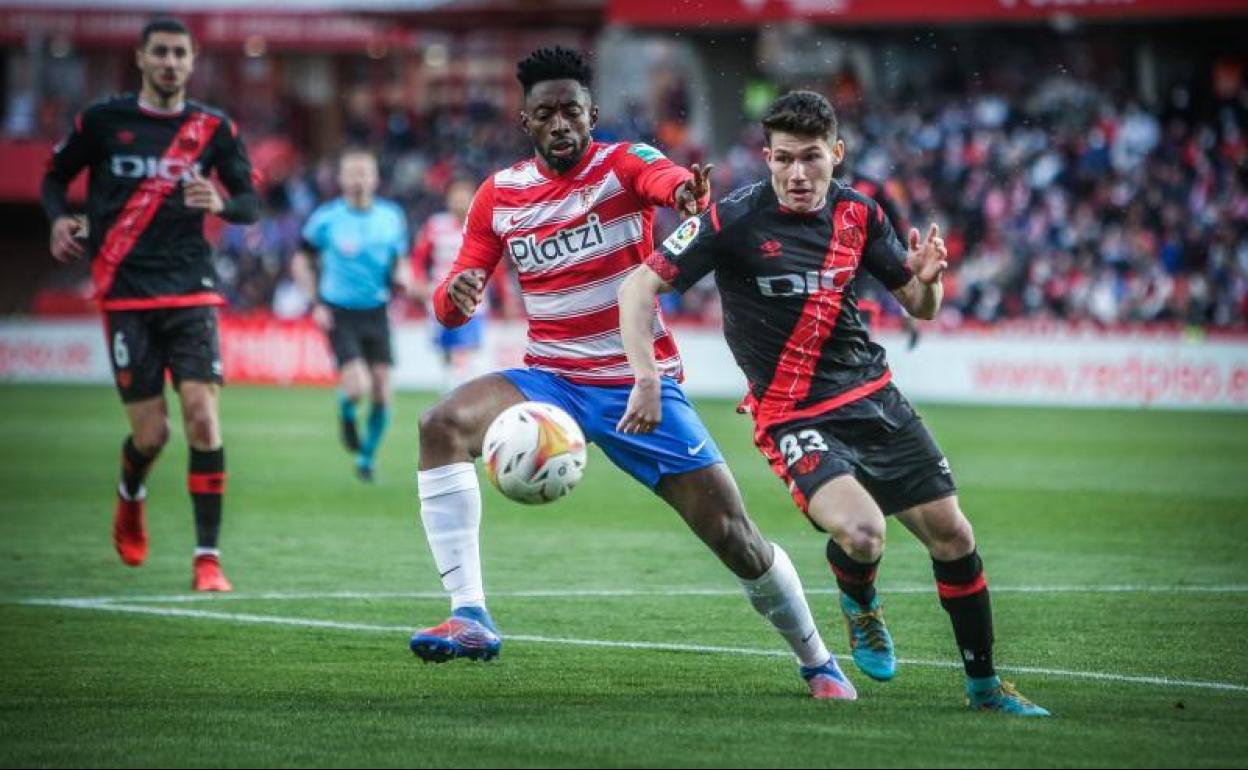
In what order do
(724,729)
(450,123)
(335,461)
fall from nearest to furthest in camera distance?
1. (724,729)
2. (335,461)
3. (450,123)

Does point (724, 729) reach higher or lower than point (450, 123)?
lower

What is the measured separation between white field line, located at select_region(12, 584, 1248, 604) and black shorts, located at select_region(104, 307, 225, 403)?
113 centimetres

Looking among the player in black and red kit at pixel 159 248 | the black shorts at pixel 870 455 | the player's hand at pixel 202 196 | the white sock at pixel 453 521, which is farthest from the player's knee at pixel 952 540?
the player's hand at pixel 202 196

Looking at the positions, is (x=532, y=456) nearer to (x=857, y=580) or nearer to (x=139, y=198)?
(x=857, y=580)

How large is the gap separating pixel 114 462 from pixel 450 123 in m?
23.1

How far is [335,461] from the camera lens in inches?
743

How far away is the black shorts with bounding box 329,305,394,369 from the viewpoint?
17.1 meters

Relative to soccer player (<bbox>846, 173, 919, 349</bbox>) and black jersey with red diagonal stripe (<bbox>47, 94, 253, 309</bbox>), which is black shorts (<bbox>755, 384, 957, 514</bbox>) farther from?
soccer player (<bbox>846, 173, 919, 349</bbox>)

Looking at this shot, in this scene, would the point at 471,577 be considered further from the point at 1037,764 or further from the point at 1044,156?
the point at 1044,156

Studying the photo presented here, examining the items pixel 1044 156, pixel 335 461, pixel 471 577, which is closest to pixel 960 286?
pixel 1044 156

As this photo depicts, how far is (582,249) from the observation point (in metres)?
7.71

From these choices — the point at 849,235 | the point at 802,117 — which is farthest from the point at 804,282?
the point at 802,117

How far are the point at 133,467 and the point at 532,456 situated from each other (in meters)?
4.40

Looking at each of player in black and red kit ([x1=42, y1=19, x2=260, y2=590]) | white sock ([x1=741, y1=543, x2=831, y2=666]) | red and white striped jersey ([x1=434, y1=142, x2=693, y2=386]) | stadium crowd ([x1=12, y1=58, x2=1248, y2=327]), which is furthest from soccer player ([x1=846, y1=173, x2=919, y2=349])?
stadium crowd ([x1=12, y1=58, x2=1248, y2=327])
